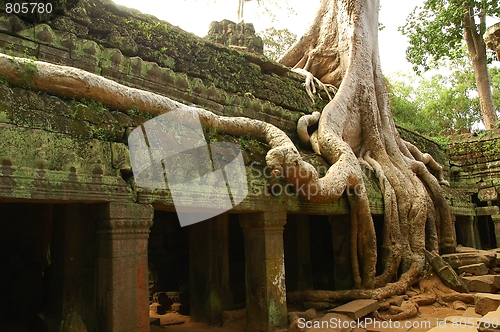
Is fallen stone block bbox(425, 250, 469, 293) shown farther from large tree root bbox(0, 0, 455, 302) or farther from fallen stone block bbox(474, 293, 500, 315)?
fallen stone block bbox(474, 293, 500, 315)

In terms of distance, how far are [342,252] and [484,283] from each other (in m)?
2.17

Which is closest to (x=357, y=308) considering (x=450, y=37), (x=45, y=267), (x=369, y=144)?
(x=369, y=144)

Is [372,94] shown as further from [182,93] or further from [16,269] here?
[16,269]

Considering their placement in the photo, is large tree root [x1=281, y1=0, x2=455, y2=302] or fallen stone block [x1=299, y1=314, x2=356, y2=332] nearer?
fallen stone block [x1=299, y1=314, x2=356, y2=332]

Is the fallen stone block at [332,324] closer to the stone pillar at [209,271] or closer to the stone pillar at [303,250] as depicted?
the stone pillar at [209,271]

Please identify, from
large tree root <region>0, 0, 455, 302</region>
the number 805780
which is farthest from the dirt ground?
the number 805780

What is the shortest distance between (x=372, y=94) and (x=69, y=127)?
6215mm

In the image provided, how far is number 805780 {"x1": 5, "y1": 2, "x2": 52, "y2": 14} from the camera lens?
341 cm

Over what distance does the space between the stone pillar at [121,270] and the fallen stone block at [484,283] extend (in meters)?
5.07

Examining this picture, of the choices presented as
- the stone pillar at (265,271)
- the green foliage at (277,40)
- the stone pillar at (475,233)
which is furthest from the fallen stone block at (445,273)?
the green foliage at (277,40)

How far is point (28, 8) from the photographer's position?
138 inches

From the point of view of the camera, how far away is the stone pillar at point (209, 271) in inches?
198

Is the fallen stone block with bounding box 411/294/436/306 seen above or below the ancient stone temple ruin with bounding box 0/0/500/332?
below

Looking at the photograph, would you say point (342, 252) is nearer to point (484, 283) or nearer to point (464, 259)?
point (484, 283)
